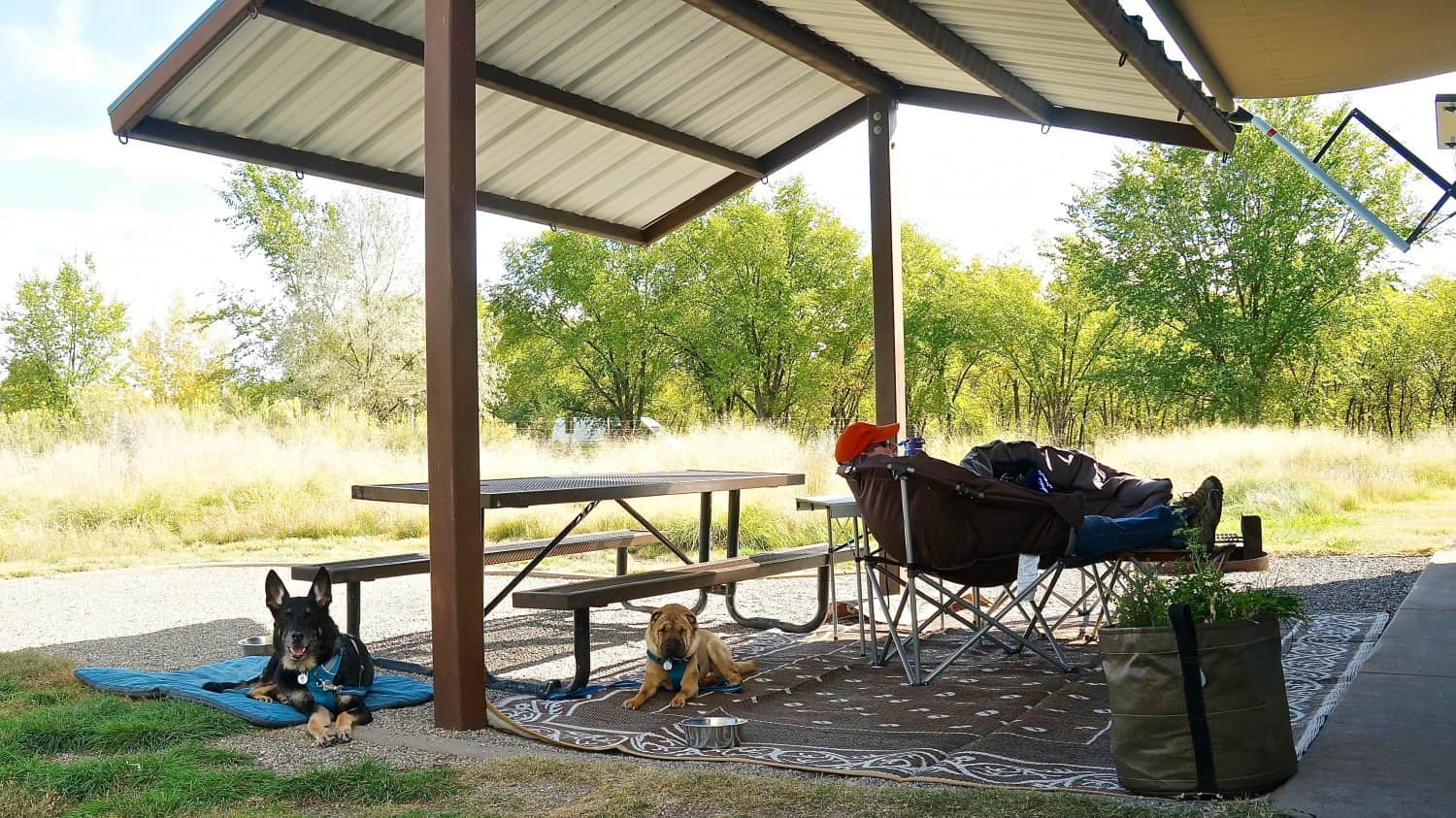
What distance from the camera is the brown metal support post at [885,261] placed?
21.2 feet

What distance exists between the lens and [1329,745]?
8.84 feet

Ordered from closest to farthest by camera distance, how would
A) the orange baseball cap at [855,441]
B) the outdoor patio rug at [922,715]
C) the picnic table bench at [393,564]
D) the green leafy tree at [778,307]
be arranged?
1. the outdoor patio rug at [922,715]
2. the orange baseball cap at [855,441]
3. the picnic table bench at [393,564]
4. the green leafy tree at [778,307]

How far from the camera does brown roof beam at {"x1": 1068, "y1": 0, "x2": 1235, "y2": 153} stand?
13.4 ft

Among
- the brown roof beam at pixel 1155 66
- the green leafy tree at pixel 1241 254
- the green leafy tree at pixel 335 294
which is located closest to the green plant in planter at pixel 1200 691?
the brown roof beam at pixel 1155 66

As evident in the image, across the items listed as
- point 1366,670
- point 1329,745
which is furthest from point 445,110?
point 1366,670

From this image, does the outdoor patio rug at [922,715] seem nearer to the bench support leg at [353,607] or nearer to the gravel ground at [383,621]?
the gravel ground at [383,621]

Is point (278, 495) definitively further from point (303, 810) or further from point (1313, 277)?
point (1313, 277)

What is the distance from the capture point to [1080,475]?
531 cm

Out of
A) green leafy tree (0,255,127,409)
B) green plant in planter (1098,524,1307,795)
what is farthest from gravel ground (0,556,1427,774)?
green leafy tree (0,255,127,409)

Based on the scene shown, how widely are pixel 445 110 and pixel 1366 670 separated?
135 inches

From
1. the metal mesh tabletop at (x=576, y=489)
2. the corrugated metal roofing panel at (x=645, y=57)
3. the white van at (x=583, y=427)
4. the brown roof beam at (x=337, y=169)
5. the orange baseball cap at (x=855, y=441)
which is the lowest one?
the metal mesh tabletop at (x=576, y=489)

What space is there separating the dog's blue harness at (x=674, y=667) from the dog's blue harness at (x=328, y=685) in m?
1.02

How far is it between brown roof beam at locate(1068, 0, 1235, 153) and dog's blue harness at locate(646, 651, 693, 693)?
2.71 m

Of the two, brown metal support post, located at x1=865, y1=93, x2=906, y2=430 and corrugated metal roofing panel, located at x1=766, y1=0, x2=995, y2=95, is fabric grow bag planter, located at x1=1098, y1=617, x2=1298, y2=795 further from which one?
brown metal support post, located at x1=865, y1=93, x2=906, y2=430
